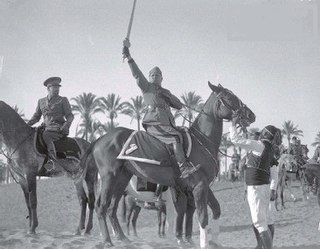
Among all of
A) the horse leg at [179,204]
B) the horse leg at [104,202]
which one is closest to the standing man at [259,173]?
the horse leg at [179,204]

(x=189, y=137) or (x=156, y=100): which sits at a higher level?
(x=156, y=100)

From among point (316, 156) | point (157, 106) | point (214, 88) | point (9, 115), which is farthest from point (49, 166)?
point (316, 156)

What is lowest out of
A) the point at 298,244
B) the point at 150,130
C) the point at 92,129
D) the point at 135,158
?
the point at 298,244

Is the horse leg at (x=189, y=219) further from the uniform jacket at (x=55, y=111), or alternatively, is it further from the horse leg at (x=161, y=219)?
the uniform jacket at (x=55, y=111)

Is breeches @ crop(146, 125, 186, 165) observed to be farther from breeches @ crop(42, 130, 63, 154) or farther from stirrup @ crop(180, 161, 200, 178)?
breeches @ crop(42, 130, 63, 154)

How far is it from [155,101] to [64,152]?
3.09 metres

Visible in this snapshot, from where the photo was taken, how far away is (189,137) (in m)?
8.04

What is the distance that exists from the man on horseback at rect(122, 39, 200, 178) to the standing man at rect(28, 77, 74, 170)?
2665mm

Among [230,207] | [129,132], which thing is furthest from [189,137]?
[230,207]

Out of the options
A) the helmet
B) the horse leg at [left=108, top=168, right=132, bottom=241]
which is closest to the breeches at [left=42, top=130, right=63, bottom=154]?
the horse leg at [left=108, top=168, right=132, bottom=241]

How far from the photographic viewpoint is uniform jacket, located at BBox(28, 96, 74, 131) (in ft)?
33.4

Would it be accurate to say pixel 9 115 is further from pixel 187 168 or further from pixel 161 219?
pixel 161 219

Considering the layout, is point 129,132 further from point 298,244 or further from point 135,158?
point 298,244

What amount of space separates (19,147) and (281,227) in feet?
29.7
